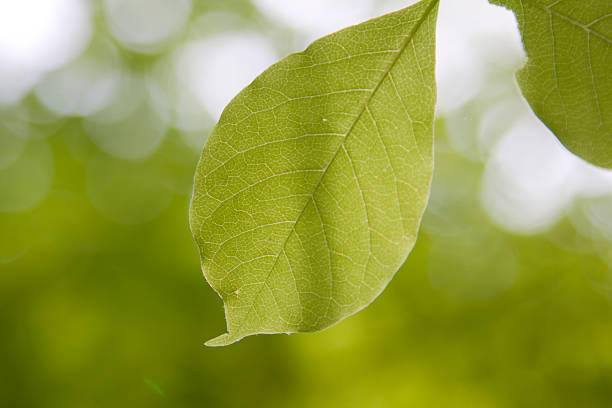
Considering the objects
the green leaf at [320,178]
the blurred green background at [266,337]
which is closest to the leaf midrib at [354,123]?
the green leaf at [320,178]

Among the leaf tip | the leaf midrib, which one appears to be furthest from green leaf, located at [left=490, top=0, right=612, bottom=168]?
the leaf tip

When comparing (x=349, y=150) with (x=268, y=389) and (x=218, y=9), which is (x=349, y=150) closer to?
(x=268, y=389)

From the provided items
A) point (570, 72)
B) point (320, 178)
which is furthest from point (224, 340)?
point (570, 72)

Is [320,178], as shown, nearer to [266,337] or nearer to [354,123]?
[354,123]

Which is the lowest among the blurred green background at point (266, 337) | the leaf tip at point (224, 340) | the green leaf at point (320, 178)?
the blurred green background at point (266, 337)

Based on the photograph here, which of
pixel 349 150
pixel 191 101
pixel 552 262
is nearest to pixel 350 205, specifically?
pixel 349 150

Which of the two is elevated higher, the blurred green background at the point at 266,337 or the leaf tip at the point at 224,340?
the leaf tip at the point at 224,340

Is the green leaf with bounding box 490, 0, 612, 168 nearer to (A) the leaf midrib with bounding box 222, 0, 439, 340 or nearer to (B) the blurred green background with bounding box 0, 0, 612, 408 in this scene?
(A) the leaf midrib with bounding box 222, 0, 439, 340

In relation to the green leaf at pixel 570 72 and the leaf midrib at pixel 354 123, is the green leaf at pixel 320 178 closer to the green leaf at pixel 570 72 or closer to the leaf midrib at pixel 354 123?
the leaf midrib at pixel 354 123
